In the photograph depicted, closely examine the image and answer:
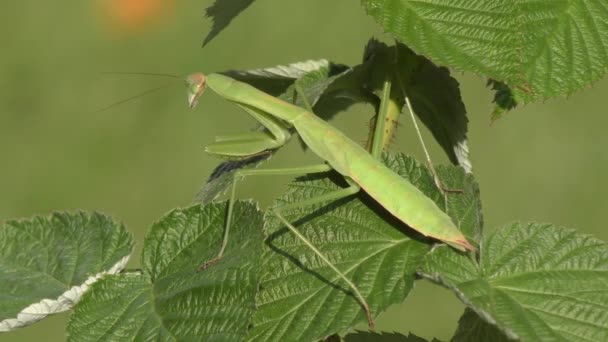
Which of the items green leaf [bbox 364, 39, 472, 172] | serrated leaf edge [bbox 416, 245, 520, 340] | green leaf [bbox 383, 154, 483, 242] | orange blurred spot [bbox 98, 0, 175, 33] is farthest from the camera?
orange blurred spot [bbox 98, 0, 175, 33]

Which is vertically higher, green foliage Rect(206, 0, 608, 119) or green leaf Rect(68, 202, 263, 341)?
green foliage Rect(206, 0, 608, 119)

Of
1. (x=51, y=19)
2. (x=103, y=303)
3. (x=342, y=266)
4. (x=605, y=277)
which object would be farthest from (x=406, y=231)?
(x=51, y=19)

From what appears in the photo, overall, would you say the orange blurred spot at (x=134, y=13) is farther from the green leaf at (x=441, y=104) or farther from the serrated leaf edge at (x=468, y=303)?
the serrated leaf edge at (x=468, y=303)

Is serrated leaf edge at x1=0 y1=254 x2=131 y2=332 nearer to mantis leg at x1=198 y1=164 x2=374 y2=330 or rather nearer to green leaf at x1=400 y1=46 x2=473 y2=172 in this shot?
mantis leg at x1=198 y1=164 x2=374 y2=330

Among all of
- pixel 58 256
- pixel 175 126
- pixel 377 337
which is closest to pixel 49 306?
pixel 58 256

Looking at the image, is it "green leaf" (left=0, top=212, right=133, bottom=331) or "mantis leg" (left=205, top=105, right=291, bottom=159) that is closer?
"green leaf" (left=0, top=212, right=133, bottom=331)

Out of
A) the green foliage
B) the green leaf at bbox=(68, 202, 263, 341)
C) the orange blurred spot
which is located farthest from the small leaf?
the orange blurred spot

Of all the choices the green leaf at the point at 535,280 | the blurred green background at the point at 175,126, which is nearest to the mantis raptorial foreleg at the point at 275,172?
the green leaf at the point at 535,280
